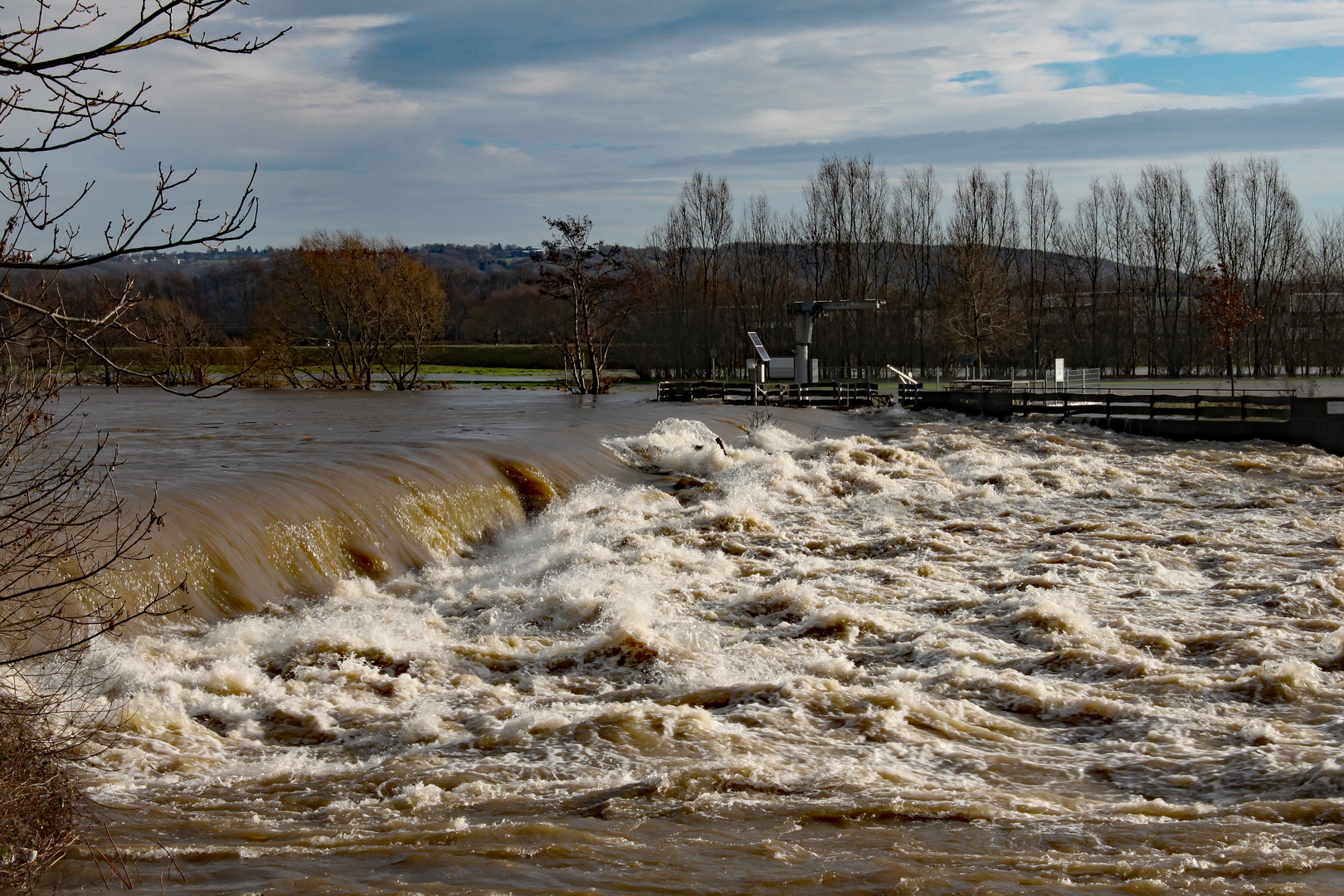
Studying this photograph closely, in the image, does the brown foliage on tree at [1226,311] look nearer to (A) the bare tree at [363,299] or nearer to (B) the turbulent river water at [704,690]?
(B) the turbulent river water at [704,690]

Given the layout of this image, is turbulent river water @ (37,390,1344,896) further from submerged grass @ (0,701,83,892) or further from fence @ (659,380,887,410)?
fence @ (659,380,887,410)

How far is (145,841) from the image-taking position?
567 cm

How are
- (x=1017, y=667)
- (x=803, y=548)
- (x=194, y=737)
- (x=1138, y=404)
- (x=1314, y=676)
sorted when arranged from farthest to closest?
(x=1138, y=404)
(x=803, y=548)
(x=1017, y=667)
(x=1314, y=676)
(x=194, y=737)

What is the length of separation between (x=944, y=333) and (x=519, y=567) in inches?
1920

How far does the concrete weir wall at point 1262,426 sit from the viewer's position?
26.1 meters

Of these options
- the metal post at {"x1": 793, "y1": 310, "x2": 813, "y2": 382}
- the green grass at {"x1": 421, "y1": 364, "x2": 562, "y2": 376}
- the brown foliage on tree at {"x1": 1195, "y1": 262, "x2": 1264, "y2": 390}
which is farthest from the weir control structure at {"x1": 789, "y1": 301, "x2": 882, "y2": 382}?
the green grass at {"x1": 421, "y1": 364, "x2": 562, "y2": 376}

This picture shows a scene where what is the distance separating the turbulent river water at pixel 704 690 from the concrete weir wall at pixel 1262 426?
8201mm

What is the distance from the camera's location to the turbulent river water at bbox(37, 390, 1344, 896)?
5742 mm

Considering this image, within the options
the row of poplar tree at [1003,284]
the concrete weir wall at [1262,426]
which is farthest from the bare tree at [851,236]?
the concrete weir wall at [1262,426]

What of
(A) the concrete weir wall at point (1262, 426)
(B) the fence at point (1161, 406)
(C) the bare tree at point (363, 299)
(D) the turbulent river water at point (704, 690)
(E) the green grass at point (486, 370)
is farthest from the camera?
(E) the green grass at point (486, 370)

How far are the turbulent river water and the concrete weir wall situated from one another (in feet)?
26.9

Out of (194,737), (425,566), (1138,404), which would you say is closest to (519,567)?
(425,566)

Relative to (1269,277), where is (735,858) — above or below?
below

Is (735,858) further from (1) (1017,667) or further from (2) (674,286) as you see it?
(2) (674,286)
